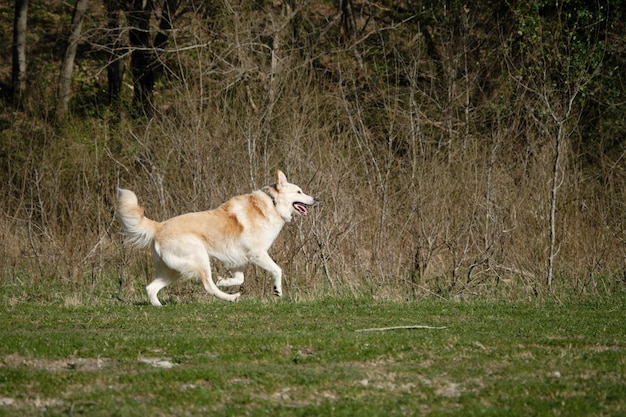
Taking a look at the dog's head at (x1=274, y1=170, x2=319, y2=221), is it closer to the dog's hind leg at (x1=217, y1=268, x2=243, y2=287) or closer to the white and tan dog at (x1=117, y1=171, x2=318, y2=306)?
the white and tan dog at (x1=117, y1=171, x2=318, y2=306)

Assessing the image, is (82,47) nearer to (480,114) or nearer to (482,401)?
(480,114)

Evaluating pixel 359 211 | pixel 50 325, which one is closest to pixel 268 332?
pixel 50 325

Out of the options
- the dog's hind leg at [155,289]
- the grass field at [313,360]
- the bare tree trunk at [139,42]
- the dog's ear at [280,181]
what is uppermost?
the bare tree trunk at [139,42]

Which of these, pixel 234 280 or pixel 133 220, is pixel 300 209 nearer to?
pixel 234 280

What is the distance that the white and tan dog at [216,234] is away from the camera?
11562mm

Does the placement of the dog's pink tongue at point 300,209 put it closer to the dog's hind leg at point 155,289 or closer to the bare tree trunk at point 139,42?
the dog's hind leg at point 155,289

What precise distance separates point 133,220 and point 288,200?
2264 mm

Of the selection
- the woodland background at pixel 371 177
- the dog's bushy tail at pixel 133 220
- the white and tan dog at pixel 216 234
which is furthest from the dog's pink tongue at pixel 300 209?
the dog's bushy tail at pixel 133 220

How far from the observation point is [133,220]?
37.9 ft

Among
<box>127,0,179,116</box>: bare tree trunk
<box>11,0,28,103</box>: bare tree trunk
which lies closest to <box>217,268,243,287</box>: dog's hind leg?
<box>127,0,179,116</box>: bare tree trunk

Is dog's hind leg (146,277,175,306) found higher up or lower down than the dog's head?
lower down

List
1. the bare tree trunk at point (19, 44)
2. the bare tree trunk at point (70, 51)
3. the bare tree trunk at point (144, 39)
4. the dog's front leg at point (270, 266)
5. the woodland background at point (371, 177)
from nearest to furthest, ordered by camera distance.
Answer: the dog's front leg at point (270, 266) < the woodland background at point (371, 177) < the bare tree trunk at point (144, 39) < the bare tree trunk at point (70, 51) < the bare tree trunk at point (19, 44)

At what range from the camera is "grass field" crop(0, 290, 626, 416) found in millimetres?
6332

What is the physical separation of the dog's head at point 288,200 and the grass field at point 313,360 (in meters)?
1.69
